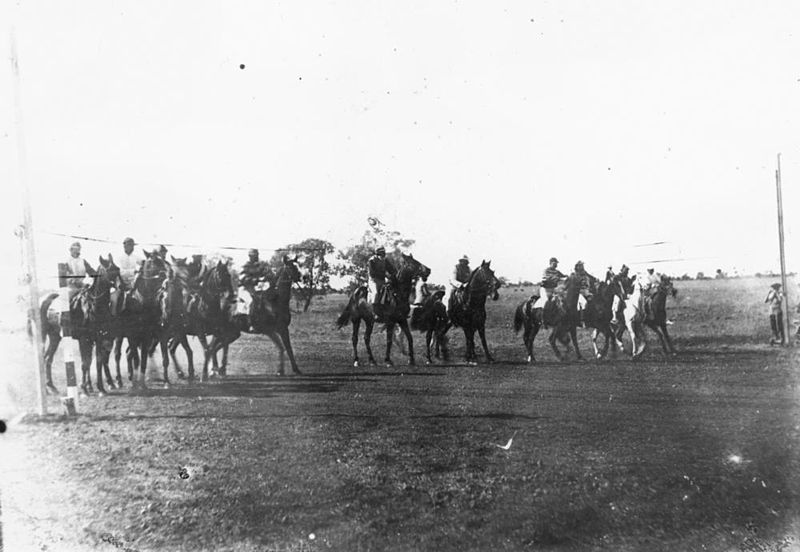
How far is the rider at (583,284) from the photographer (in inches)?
367

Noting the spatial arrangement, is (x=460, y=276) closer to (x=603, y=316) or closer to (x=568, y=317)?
(x=568, y=317)

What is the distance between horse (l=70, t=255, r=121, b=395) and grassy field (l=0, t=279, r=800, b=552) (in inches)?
15.9

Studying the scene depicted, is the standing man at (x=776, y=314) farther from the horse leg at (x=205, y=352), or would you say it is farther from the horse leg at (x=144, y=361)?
the horse leg at (x=144, y=361)

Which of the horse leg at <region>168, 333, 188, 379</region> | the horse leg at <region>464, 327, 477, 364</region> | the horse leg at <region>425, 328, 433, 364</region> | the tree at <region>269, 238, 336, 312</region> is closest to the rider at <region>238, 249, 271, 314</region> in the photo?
the tree at <region>269, 238, 336, 312</region>

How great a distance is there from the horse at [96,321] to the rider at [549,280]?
5271 mm

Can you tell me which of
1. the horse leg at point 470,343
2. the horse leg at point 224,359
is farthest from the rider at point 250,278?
the horse leg at point 470,343

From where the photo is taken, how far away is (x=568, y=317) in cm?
1145

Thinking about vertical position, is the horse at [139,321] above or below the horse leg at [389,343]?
above

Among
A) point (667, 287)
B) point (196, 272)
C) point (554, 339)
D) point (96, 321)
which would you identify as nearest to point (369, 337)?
point (196, 272)

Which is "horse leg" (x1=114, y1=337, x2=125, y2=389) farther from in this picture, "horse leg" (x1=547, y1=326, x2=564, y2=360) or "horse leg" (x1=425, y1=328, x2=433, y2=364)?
"horse leg" (x1=547, y1=326, x2=564, y2=360)

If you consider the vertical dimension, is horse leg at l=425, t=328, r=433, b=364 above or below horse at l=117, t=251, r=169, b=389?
below

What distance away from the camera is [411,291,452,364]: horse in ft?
29.6

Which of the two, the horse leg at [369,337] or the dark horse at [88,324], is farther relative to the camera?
the horse leg at [369,337]

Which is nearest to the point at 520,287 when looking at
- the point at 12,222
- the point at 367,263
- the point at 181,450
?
the point at 367,263
